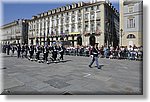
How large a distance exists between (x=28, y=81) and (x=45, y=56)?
12.5 feet

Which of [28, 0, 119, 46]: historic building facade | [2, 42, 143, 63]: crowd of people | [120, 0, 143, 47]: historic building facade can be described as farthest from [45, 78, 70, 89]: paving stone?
[28, 0, 119, 46]: historic building facade

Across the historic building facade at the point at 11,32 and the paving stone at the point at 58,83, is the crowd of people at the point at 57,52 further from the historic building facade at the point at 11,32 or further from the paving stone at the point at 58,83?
the paving stone at the point at 58,83

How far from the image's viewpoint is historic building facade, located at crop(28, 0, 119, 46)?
22.3 m

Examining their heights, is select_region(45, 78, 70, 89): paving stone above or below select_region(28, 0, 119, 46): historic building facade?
below

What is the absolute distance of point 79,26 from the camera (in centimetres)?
2525

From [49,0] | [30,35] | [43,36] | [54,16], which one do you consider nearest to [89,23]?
[54,16]

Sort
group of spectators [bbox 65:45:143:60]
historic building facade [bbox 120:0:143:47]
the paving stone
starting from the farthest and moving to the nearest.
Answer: group of spectators [bbox 65:45:143:60], historic building facade [bbox 120:0:143:47], the paving stone

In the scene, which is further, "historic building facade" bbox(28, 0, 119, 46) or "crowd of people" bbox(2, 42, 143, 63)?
"historic building facade" bbox(28, 0, 119, 46)

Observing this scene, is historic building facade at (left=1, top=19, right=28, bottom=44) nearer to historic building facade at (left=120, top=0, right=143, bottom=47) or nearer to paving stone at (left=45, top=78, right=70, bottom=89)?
paving stone at (left=45, top=78, right=70, bottom=89)

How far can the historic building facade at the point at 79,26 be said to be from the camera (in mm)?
22328

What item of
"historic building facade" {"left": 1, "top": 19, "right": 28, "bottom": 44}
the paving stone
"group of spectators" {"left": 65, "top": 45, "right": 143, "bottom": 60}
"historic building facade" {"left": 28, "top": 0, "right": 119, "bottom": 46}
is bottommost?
the paving stone

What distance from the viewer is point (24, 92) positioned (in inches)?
123

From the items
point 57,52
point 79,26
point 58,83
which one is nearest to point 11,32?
point 57,52

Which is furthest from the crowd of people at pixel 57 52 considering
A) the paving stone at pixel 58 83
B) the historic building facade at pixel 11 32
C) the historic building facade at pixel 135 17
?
the paving stone at pixel 58 83
